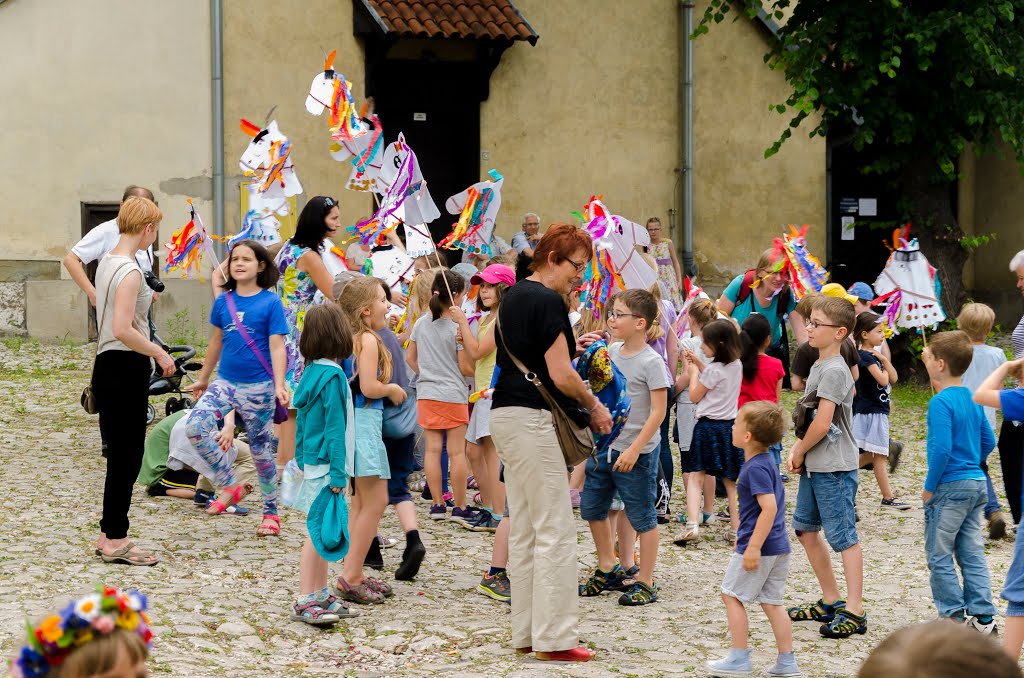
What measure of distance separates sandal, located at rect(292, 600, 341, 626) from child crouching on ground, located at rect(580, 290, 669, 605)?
55.0 inches

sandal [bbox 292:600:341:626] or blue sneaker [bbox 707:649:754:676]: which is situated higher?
sandal [bbox 292:600:341:626]

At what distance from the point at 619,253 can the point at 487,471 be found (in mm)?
1827

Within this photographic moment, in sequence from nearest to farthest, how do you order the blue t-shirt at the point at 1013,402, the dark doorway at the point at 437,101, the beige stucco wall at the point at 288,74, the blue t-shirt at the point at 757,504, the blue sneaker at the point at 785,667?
the blue t-shirt at the point at 1013,402
the blue sneaker at the point at 785,667
the blue t-shirt at the point at 757,504
the beige stucco wall at the point at 288,74
the dark doorway at the point at 437,101

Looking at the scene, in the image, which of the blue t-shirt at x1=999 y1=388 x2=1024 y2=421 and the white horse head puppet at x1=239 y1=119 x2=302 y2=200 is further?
the white horse head puppet at x1=239 y1=119 x2=302 y2=200

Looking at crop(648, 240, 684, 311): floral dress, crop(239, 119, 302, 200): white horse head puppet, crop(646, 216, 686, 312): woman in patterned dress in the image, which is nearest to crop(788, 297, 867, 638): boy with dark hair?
crop(239, 119, 302, 200): white horse head puppet

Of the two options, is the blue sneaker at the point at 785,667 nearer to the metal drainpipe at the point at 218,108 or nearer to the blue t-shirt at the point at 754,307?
the blue t-shirt at the point at 754,307

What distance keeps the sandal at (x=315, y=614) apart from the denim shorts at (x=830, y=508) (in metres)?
2.19

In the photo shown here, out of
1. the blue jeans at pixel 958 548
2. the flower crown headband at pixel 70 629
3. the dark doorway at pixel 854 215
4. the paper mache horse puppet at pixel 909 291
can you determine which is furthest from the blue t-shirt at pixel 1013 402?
the dark doorway at pixel 854 215

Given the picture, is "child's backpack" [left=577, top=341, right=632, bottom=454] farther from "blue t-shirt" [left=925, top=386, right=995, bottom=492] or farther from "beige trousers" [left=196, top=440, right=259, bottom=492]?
"beige trousers" [left=196, top=440, right=259, bottom=492]

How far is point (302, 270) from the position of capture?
8.06m

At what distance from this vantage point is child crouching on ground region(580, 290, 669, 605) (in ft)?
20.9

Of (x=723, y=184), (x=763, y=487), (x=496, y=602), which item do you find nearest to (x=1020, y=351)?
(x=763, y=487)

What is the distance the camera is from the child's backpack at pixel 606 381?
20.4 ft

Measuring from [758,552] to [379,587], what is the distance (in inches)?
80.1
